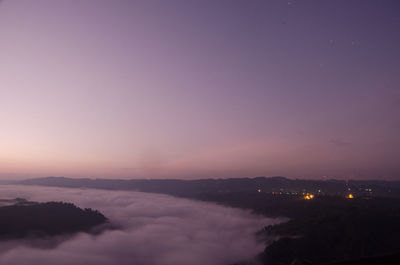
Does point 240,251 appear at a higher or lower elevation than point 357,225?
lower

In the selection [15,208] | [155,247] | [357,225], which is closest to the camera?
[357,225]

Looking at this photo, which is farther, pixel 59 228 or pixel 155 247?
pixel 155 247

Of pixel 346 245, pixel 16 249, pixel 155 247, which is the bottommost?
pixel 155 247

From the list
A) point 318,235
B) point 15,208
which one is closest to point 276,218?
point 318,235

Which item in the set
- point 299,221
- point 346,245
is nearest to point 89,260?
point 299,221

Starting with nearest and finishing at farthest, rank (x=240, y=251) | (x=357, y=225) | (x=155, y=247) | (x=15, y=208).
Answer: (x=357, y=225), (x=240, y=251), (x=15, y=208), (x=155, y=247)

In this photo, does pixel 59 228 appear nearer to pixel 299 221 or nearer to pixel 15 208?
pixel 15 208

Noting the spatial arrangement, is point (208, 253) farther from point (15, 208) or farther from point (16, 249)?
point (15, 208)
